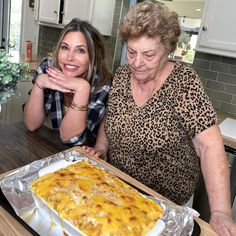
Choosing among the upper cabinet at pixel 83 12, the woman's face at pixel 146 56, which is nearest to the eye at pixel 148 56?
the woman's face at pixel 146 56

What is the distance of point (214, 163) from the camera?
844 mm

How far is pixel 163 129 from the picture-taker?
93cm

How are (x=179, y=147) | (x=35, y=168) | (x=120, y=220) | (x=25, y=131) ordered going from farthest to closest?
(x=25, y=131), (x=179, y=147), (x=35, y=168), (x=120, y=220)

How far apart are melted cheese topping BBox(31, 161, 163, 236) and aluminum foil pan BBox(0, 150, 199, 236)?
4 centimetres

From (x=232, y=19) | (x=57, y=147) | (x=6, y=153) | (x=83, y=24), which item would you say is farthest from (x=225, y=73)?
(x=6, y=153)

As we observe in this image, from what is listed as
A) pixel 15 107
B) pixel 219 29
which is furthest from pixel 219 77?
pixel 15 107

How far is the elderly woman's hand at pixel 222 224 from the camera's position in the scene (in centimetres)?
65

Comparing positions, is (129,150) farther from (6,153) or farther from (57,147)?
(6,153)

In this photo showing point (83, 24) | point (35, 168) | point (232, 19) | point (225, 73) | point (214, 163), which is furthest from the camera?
→ point (225, 73)

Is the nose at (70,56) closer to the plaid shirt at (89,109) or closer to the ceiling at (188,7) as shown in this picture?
the plaid shirt at (89,109)

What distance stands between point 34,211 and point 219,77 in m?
1.87

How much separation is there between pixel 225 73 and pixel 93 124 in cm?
136

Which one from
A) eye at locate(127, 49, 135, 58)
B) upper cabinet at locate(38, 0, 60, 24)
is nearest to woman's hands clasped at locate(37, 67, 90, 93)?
eye at locate(127, 49, 135, 58)

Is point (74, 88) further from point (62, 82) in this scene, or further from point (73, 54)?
point (73, 54)
